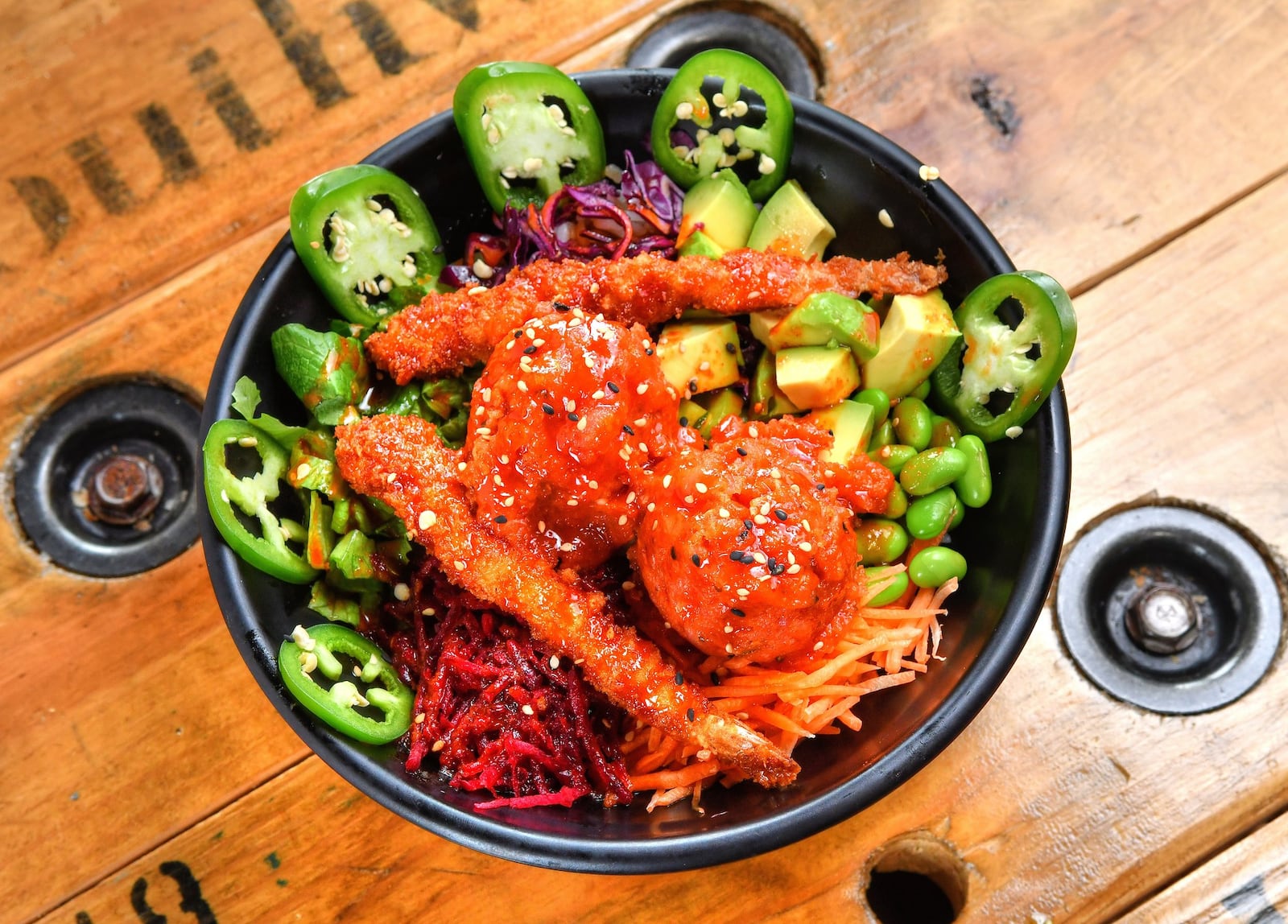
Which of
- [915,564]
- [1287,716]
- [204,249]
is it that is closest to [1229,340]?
[1287,716]

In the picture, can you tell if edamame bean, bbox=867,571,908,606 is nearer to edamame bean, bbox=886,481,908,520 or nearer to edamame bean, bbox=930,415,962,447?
edamame bean, bbox=886,481,908,520

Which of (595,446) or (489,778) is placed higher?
(595,446)

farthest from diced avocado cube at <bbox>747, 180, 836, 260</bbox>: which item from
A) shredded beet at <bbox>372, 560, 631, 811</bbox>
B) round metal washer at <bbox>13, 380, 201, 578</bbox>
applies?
round metal washer at <bbox>13, 380, 201, 578</bbox>

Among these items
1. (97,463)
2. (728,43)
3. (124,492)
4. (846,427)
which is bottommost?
(846,427)

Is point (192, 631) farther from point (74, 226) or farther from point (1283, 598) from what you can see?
point (1283, 598)

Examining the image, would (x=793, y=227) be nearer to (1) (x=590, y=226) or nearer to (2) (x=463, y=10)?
(1) (x=590, y=226)

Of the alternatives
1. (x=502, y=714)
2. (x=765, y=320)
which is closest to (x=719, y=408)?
(x=765, y=320)
